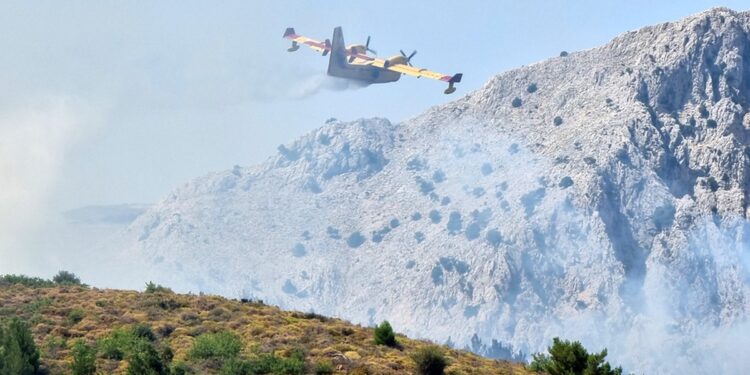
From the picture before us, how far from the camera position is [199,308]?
92.5 metres

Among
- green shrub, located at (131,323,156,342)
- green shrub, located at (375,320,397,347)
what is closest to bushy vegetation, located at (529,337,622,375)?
green shrub, located at (375,320,397,347)

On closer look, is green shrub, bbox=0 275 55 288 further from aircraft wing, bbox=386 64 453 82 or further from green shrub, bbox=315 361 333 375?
aircraft wing, bbox=386 64 453 82

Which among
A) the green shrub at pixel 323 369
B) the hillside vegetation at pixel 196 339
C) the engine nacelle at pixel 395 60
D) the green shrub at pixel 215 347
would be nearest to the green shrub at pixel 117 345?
the hillside vegetation at pixel 196 339

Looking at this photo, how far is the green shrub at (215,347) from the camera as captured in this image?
77125mm

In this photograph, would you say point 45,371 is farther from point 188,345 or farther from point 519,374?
point 519,374

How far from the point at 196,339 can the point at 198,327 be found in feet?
13.8

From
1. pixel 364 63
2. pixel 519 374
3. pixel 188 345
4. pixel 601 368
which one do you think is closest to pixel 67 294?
pixel 188 345

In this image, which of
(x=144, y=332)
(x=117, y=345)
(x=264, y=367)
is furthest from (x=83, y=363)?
(x=144, y=332)

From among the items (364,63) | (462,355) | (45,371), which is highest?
(364,63)

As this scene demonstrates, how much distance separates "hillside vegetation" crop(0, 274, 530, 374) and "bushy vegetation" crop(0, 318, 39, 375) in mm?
1498

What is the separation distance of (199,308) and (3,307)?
13.1 m

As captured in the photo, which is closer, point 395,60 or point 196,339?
point 196,339

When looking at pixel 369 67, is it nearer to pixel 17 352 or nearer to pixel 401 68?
pixel 401 68

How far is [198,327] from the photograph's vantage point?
280ft
